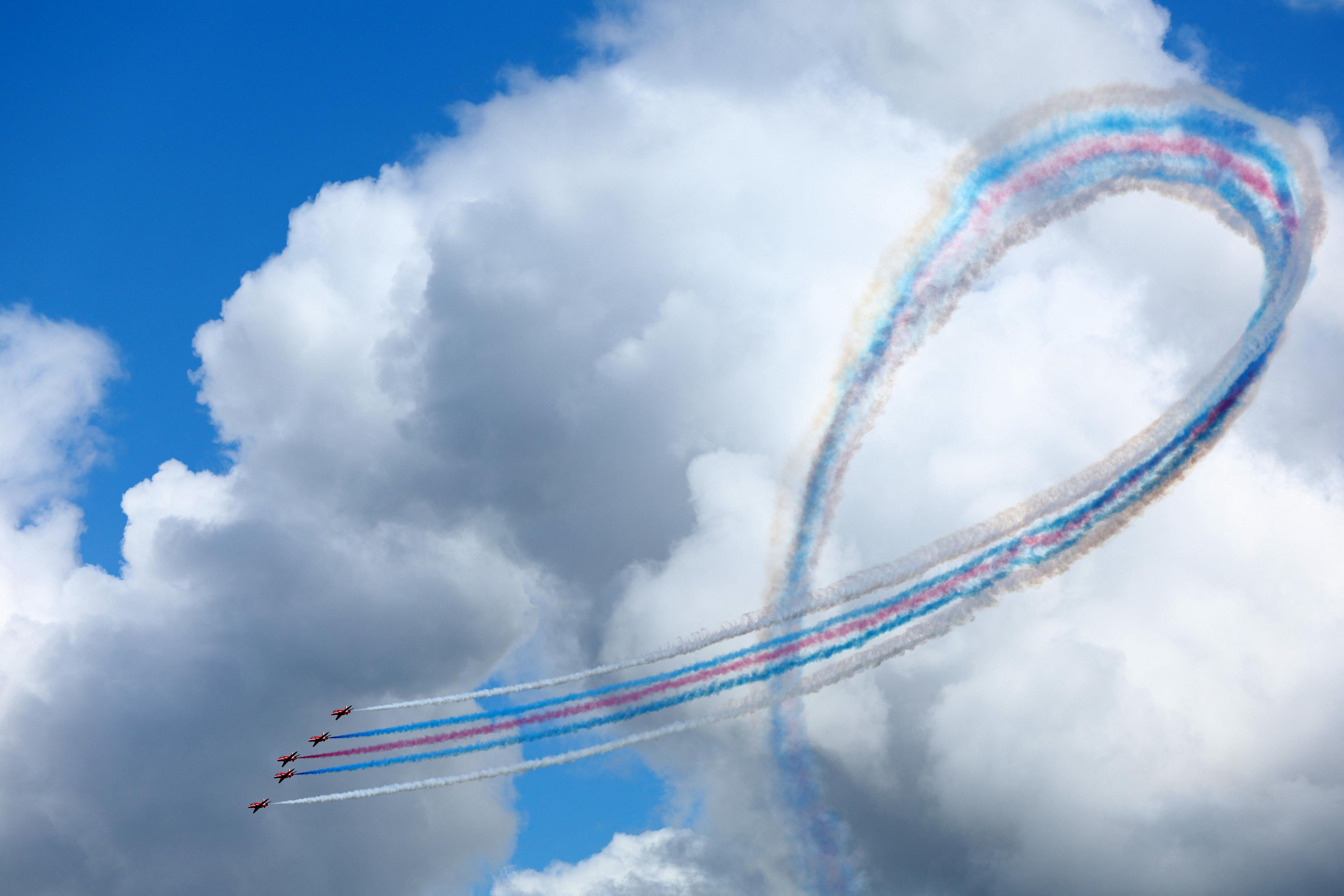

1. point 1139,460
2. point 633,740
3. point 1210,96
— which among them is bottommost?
point 633,740

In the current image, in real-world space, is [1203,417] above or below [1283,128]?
below

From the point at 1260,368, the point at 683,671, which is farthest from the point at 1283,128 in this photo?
the point at 683,671

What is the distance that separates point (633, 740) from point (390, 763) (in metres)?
18.0

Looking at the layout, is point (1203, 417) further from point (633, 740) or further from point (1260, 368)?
point (633, 740)

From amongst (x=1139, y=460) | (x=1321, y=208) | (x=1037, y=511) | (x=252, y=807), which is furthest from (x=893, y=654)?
(x=252, y=807)

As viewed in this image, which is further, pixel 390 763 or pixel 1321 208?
pixel 390 763

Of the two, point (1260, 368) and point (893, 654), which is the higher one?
point (1260, 368)

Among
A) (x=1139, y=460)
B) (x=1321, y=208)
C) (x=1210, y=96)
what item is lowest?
(x=1139, y=460)

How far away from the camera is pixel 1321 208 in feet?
159

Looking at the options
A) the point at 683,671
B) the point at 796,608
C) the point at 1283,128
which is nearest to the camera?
the point at 1283,128

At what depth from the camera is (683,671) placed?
206ft

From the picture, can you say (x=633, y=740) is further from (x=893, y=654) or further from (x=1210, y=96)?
(x=1210, y=96)

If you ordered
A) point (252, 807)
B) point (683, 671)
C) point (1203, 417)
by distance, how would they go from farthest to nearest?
1. point (252, 807)
2. point (683, 671)
3. point (1203, 417)

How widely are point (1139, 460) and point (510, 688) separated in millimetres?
35918
